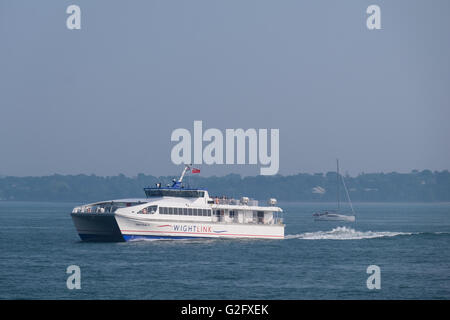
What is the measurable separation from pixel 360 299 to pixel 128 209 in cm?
2947

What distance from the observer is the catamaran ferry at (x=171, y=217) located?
6900 cm

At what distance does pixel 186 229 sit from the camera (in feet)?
235

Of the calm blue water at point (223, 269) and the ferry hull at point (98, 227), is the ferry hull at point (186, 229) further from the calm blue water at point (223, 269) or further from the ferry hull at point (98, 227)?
the calm blue water at point (223, 269)

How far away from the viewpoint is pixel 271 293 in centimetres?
4578

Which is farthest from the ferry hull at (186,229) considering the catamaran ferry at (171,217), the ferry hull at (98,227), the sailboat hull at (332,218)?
the sailboat hull at (332,218)

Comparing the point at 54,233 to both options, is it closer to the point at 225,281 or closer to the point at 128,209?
the point at 128,209

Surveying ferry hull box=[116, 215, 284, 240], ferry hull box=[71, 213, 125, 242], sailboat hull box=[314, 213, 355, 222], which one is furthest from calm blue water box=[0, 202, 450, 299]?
sailboat hull box=[314, 213, 355, 222]

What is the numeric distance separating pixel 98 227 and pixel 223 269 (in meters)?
18.8

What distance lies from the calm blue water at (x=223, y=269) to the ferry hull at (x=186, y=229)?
954 mm

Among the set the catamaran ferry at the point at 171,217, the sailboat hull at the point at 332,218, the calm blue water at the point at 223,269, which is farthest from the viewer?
the sailboat hull at the point at 332,218

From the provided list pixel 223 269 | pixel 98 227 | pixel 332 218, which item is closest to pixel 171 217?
pixel 98 227

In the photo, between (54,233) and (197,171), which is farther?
(54,233)

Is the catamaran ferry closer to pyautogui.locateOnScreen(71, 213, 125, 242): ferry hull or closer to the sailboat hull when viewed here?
pyautogui.locateOnScreen(71, 213, 125, 242): ferry hull
